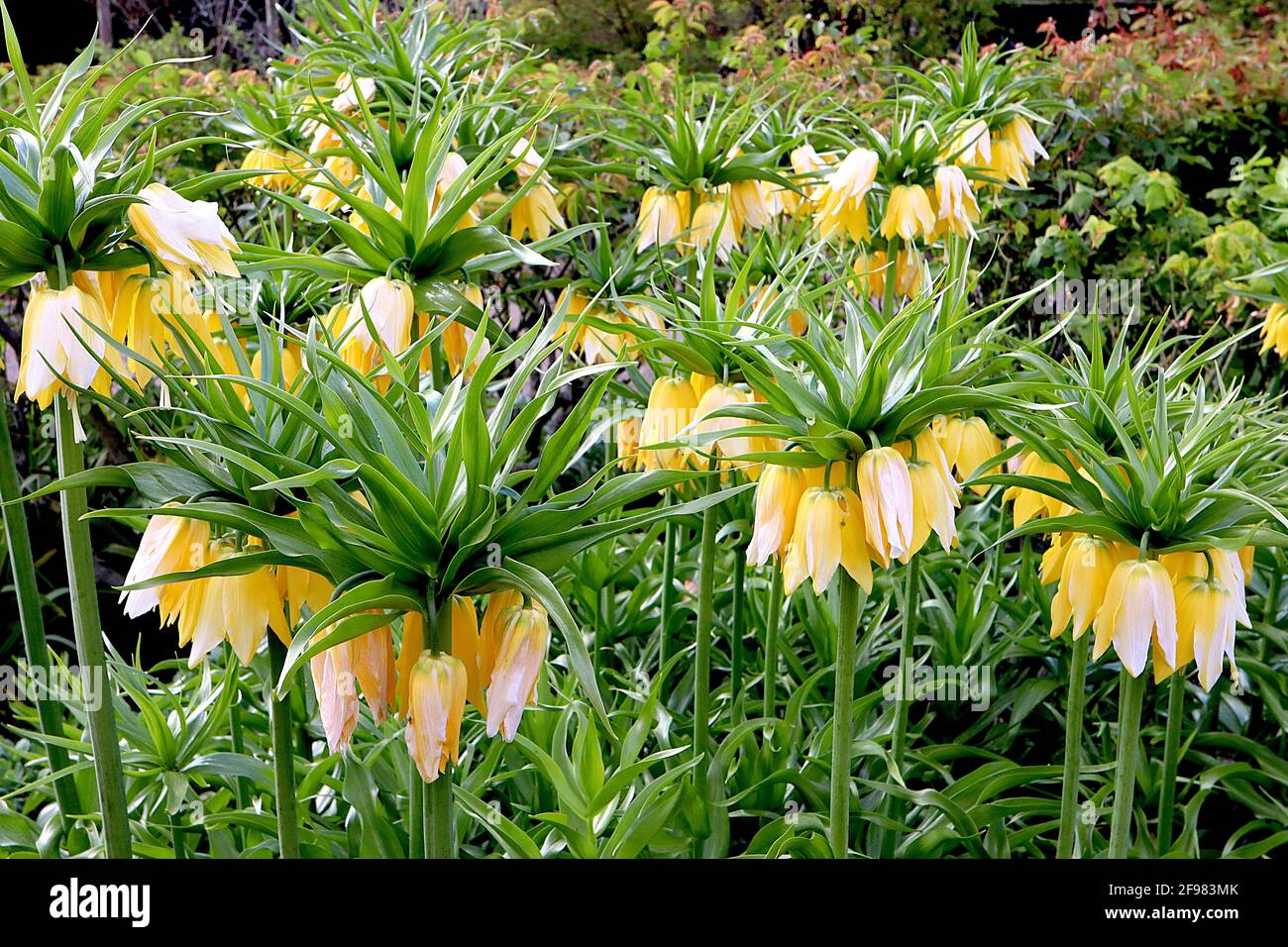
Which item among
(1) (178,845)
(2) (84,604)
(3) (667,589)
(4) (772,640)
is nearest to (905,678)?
(4) (772,640)

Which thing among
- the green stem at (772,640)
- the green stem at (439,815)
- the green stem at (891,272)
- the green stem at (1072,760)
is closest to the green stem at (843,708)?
the green stem at (1072,760)

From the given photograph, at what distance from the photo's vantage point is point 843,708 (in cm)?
156

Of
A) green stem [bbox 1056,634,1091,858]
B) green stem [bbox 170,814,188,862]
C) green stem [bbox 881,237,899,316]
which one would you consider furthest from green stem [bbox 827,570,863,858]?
green stem [bbox 881,237,899,316]

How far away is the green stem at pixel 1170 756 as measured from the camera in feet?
6.63

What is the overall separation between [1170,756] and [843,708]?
2.92 feet

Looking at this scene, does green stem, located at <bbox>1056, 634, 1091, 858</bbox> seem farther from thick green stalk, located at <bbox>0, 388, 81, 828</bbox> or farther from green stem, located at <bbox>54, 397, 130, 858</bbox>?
thick green stalk, located at <bbox>0, 388, 81, 828</bbox>

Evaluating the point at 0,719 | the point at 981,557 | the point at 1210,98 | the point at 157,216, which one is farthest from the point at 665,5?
the point at 157,216

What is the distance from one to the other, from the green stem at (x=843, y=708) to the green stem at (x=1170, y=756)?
70cm

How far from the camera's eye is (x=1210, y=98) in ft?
16.2

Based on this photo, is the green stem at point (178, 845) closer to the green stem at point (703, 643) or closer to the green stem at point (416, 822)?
the green stem at point (416, 822)

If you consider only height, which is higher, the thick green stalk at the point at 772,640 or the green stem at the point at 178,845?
the thick green stalk at the point at 772,640

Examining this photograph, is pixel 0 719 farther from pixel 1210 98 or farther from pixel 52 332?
pixel 1210 98

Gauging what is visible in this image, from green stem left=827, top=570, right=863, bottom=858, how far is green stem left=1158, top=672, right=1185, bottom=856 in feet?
2.28

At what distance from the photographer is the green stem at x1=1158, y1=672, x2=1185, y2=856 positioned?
2021mm
